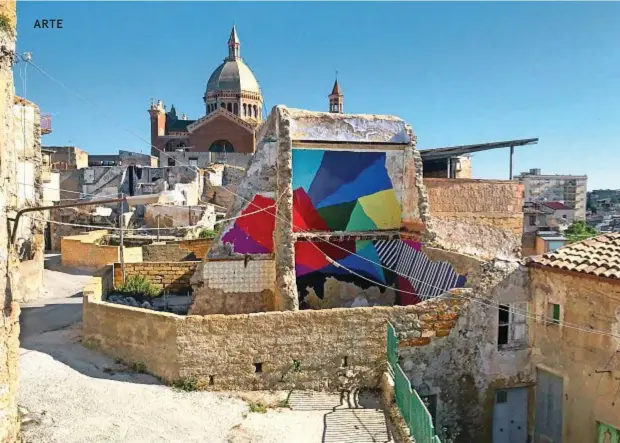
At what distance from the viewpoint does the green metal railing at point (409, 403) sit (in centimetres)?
773

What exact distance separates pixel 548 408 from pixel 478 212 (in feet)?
25.6

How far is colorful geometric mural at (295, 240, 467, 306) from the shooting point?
1374 centimetres

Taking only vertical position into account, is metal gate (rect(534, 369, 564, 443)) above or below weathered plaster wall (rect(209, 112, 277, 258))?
below

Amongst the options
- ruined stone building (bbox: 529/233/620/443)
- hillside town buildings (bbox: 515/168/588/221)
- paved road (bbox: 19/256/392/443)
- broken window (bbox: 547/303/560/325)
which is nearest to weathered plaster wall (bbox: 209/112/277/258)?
paved road (bbox: 19/256/392/443)

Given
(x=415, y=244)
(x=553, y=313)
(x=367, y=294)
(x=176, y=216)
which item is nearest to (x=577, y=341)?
(x=553, y=313)

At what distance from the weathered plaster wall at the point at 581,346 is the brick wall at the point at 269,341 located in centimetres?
183

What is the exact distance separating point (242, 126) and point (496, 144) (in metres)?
36.1

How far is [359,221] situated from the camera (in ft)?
47.9

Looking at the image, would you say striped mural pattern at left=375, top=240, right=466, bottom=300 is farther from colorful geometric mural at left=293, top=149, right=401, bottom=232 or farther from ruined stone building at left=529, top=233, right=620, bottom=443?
ruined stone building at left=529, top=233, right=620, bottom=443

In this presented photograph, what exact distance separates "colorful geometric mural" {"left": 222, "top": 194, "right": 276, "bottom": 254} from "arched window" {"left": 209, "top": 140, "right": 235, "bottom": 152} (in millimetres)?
39104

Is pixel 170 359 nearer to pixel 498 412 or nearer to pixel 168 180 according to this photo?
pixel 498 412

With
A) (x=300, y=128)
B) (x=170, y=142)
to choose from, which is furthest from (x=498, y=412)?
(x=170, y=142)

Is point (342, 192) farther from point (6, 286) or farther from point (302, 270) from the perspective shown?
point (6, 286)

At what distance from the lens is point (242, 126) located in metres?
51.2
